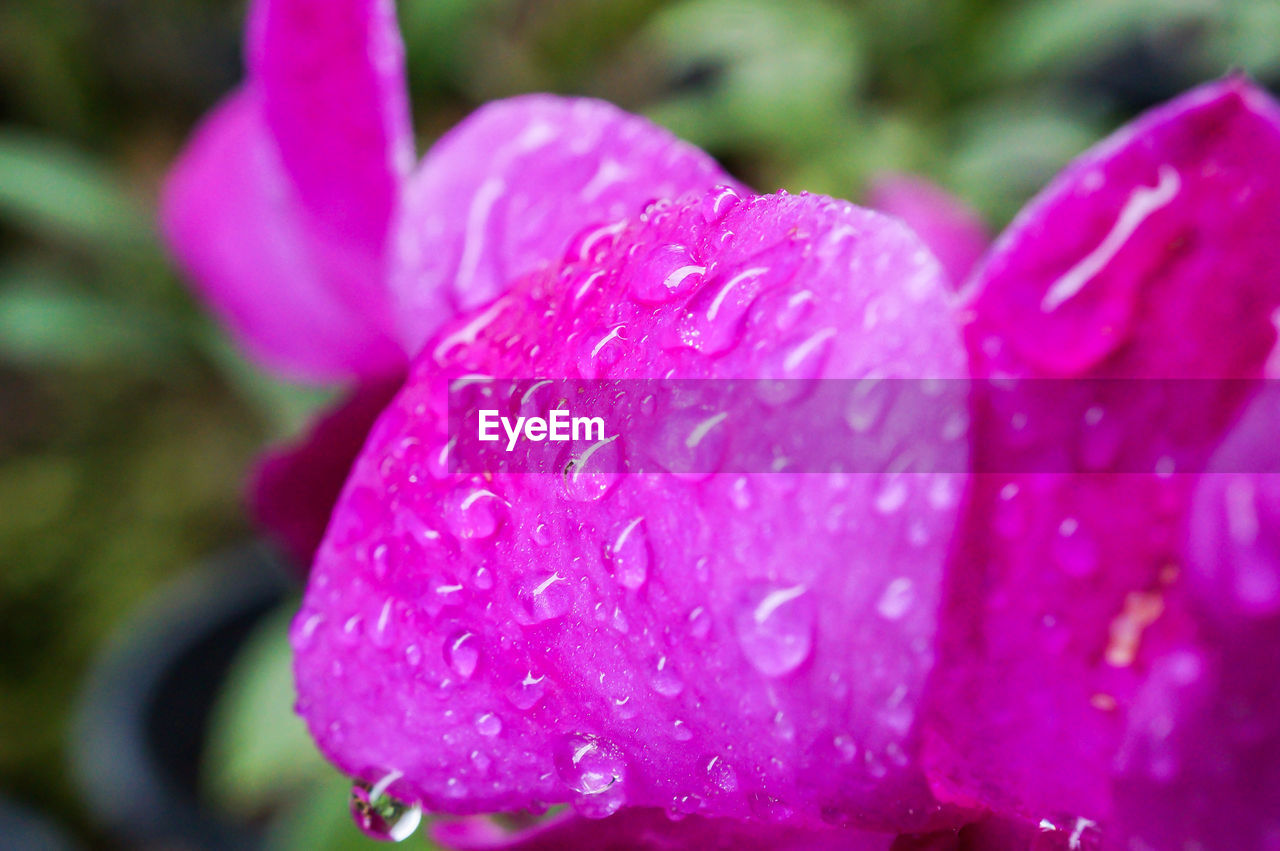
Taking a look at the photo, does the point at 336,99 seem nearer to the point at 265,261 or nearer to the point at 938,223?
the point at 265,261

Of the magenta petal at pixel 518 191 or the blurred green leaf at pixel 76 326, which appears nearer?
the magenta petal at pixel 518 191

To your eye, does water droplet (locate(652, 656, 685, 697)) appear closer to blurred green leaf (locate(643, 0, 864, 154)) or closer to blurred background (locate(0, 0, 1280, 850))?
blurred background (locate(0, 0, 1280, 850))

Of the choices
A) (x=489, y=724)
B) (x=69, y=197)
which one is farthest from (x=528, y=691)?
(x=69, y=197)

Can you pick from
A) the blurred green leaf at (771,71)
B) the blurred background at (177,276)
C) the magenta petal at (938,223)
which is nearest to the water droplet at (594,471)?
the magenta petal at (938,223)

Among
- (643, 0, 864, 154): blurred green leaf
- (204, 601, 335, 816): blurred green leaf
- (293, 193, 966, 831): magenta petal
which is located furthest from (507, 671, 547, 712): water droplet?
(643, 0, 864, 154): blurred green leaf

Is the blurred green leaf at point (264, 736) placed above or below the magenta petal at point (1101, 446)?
below

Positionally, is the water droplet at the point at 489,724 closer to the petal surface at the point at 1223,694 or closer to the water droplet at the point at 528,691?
the water droplet at the point at 528,691

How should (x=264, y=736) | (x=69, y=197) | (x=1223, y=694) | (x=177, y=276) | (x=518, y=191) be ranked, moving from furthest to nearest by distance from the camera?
(x=177, y=276)
(x=69, y=197)
(x=264, y=736)
(x=518, y=191)
(x=1223, y=694)
